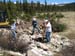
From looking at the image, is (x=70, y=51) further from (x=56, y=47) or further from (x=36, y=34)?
(x=36, y=34)

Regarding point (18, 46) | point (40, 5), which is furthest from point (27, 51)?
point (40, 5)

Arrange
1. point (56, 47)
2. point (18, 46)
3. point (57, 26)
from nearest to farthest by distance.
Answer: point (18, 46)
point (56, 47)
point (57, 26)

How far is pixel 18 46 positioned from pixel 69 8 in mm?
78617

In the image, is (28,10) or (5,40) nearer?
(5,40)

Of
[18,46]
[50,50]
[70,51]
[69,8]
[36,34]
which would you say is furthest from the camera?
[69,8]

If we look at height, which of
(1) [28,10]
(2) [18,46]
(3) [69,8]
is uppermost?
(2) [18,46]

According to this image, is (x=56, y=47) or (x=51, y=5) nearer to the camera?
(x=56, y=47)

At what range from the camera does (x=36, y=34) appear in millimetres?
32875

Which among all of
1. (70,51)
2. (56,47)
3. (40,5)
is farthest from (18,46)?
(40,5)

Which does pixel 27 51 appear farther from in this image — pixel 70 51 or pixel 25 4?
pixel 25 4

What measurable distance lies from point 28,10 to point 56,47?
3399cm

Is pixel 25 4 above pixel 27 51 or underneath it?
underneath

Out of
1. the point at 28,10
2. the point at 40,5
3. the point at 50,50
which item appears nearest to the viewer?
the point at 50,50

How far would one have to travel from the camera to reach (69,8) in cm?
10088
